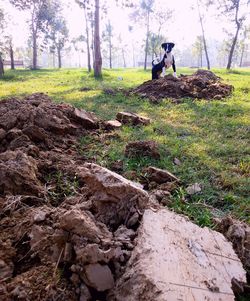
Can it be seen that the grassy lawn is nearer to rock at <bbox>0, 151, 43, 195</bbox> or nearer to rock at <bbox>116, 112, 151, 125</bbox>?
rock at <bbox>116, 112, 151, 125</bbox>

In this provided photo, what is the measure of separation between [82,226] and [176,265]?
59 centimetres

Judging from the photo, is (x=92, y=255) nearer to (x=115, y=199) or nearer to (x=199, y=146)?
(x=115, y=199)

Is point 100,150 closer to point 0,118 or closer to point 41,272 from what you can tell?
point 0,118

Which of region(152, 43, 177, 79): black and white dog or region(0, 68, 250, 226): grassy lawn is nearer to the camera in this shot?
region(0, 68, 250, 226): grassy lawn

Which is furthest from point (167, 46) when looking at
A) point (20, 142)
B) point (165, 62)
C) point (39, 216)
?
point (39, 216)

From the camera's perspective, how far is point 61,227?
6.32 ft

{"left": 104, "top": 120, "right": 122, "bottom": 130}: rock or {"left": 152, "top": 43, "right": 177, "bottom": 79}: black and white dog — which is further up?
{"left": 152, "top": 43, "right": 177, "bottom": 79}: black and white dog

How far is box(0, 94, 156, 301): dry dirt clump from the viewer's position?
66.6 inches

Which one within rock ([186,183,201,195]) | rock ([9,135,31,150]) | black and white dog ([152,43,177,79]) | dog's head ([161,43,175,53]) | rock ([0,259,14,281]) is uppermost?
dog's head ([161,43,175,53])

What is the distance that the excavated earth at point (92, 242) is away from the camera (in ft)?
5.46

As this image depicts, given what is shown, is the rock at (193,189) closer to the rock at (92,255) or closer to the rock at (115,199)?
the rock at (115,199)

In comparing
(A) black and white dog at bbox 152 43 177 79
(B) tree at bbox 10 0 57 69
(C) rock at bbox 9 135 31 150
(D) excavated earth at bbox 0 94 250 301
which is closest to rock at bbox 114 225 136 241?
(D) excavated earth at bbox 0 94 250 301

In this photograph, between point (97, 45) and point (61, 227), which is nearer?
point (61, 227)

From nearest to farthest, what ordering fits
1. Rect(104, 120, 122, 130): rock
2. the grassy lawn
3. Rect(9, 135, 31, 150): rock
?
the grassy lawn < Rect(9, 135, 31, 150): rock < Rect(104, 120, 122, 130): rock
